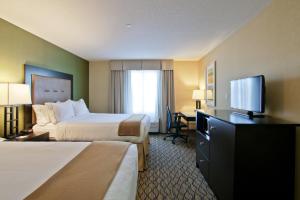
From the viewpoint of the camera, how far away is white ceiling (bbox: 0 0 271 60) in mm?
2205

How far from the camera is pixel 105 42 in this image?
12.4 ft

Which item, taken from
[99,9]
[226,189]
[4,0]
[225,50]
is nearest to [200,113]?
[226,189]

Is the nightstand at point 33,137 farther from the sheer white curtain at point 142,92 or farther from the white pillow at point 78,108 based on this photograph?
the sheer white curtain at point 142,92

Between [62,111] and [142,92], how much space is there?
291 cm

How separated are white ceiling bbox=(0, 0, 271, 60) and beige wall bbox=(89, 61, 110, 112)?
196 centimetres

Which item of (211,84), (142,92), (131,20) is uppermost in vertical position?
(131,20)

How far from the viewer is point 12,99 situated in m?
2.32

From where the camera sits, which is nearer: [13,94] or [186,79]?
[13,94]

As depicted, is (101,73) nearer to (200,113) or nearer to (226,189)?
(200,113)

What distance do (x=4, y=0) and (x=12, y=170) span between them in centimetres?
207

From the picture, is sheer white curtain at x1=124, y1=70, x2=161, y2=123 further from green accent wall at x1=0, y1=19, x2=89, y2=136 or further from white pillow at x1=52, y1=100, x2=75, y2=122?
white pillow at x1=52, y1=100, x2=75, y2=122

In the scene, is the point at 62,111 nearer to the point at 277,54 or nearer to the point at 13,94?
the point at 13,94

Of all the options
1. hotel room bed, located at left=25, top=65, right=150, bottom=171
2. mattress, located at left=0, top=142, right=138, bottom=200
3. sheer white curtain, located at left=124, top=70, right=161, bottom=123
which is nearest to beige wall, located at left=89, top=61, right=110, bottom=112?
sheer white curtain, located at left=124, top=70, right=161, bottom=123

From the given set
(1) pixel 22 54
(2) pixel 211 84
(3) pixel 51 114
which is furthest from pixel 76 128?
(2) pixel 211 84
